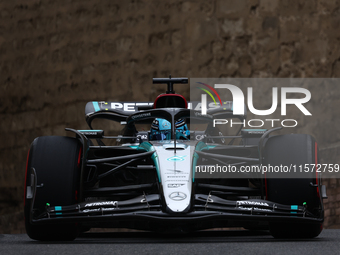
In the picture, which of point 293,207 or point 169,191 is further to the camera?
point 293,207

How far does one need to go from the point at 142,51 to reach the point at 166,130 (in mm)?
4556

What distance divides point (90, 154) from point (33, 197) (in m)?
0.91

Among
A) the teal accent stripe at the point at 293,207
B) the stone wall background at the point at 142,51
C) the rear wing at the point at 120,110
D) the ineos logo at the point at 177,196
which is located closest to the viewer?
the ineos logo at the point at 177,196

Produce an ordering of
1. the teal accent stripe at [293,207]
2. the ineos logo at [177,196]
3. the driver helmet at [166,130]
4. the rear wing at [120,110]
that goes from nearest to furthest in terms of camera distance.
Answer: the ineos logo at [177,196]
the teal accent stripe at [293,207]
the driver helmet at [166,130]
the rear wing at [120,110]

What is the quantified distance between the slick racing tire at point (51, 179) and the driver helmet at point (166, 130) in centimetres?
131

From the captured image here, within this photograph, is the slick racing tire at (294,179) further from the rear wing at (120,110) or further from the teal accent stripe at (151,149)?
the rear wing at (120,110)

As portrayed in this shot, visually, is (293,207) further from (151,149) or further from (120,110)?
(120,110)

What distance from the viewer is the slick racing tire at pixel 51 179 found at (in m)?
5.59

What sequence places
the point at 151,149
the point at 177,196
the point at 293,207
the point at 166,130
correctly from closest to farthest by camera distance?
the point at 177,196 < the point at 293,207 < the point at 151,149 < the point at 166,130

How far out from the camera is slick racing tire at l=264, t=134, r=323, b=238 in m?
5.64

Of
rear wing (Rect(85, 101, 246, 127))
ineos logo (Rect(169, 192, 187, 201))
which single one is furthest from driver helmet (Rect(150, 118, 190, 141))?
ineos logo (Rect(169, 192, 187, 201))

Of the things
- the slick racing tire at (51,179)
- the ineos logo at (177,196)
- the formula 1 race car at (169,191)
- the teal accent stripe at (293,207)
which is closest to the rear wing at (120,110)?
the formula 1 race car at (169,191)

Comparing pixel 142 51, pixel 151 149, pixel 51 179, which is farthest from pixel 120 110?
pixel 142 51

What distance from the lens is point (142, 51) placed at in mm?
11297
